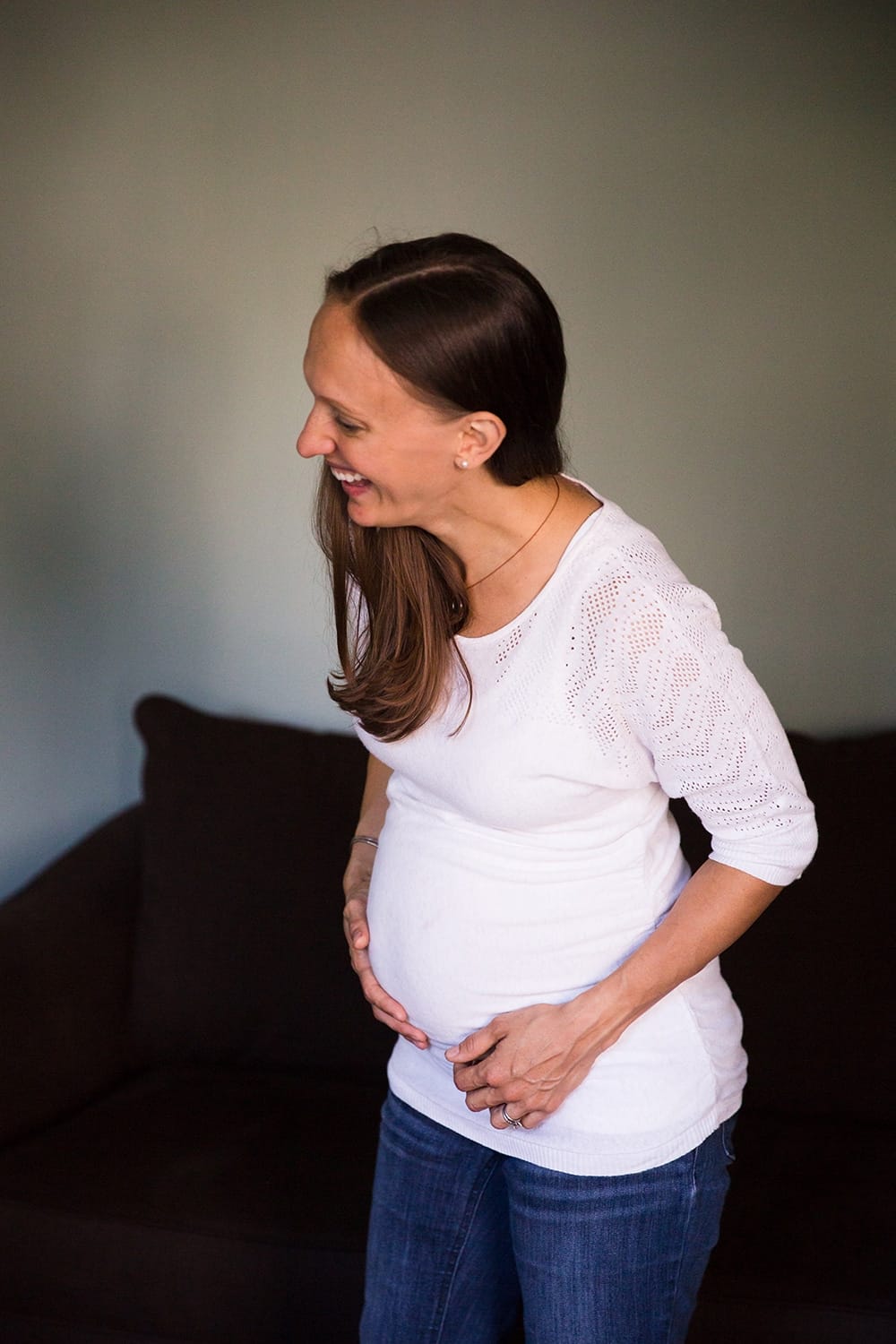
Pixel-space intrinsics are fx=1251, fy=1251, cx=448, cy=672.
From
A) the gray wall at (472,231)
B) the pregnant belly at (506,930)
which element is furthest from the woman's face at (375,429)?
the gray wall at (472,231)

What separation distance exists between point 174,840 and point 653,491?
984 millimetres

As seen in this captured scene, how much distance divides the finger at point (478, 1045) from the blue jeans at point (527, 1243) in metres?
0.10

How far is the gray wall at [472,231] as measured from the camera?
202 centimetres

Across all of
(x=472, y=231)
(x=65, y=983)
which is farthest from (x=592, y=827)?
(x=472, y=231)

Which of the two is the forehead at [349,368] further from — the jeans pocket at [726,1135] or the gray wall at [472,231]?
the gray wall at [472,231]

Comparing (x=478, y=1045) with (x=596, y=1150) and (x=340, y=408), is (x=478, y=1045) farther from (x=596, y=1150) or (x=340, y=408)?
(x=340, y=408)

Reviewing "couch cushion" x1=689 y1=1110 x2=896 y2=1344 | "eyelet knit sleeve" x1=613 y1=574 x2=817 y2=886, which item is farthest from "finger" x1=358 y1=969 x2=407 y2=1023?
"couch cushion" x1=689 y1=1110 x2=896 y2=1344

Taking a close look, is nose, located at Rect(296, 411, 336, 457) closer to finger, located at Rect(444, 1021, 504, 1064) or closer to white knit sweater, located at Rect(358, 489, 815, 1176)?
white knit sweater, located at Rect(358, 489, 815, 1176)

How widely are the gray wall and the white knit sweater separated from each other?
1.13m

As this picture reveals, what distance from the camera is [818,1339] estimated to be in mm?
1425

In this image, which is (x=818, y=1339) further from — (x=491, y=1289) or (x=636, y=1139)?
(x=636, y=1139)

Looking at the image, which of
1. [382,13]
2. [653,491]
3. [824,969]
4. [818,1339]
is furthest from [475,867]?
[382,13]

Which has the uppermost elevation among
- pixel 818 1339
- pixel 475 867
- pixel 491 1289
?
pixel 475 867

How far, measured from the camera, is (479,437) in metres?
1.02
